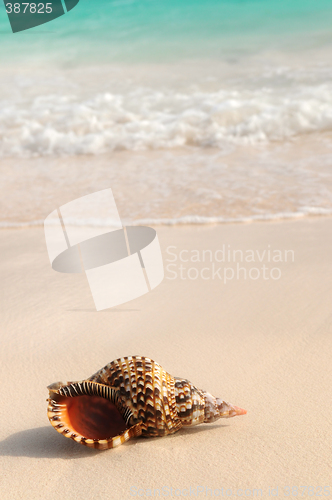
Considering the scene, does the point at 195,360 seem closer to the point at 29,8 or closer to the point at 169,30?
the point at 169,30

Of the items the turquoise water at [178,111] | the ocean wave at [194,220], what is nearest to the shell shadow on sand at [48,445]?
the ocean wave at [194,220]

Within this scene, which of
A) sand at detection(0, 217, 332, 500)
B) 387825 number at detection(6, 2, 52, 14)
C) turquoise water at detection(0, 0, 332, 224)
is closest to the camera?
sand at detection(0, 217, 332, 500)

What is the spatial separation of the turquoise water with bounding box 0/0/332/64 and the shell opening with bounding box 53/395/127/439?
953 cm

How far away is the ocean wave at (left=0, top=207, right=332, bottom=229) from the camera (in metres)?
3.45

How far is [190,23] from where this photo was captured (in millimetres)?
12047

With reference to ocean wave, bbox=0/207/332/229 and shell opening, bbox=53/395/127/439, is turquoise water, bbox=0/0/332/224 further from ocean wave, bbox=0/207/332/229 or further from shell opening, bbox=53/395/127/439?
shell opening, bbox=53/395/127/439

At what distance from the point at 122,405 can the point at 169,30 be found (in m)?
12.1

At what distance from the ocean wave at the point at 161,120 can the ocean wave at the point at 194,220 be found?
7.57 ft

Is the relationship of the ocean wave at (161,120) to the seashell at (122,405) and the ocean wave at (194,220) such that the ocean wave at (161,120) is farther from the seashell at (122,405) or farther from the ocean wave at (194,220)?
the seashell at (122,405)

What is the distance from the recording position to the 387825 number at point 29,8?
11.9m

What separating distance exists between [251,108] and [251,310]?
484cm

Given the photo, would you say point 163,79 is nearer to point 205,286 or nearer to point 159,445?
point 205,286

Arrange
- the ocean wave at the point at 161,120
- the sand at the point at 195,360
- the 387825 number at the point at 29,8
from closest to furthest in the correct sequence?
the sand at the point at 195,360 < the ocean wave at the point at 161,120 < the 387825 number at the point at 29,8

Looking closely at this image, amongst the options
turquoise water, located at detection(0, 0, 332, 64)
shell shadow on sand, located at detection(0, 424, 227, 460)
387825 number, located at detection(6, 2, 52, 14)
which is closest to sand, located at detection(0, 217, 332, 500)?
shell shadow on sand, located at detection(0, 424, 227, 460)
